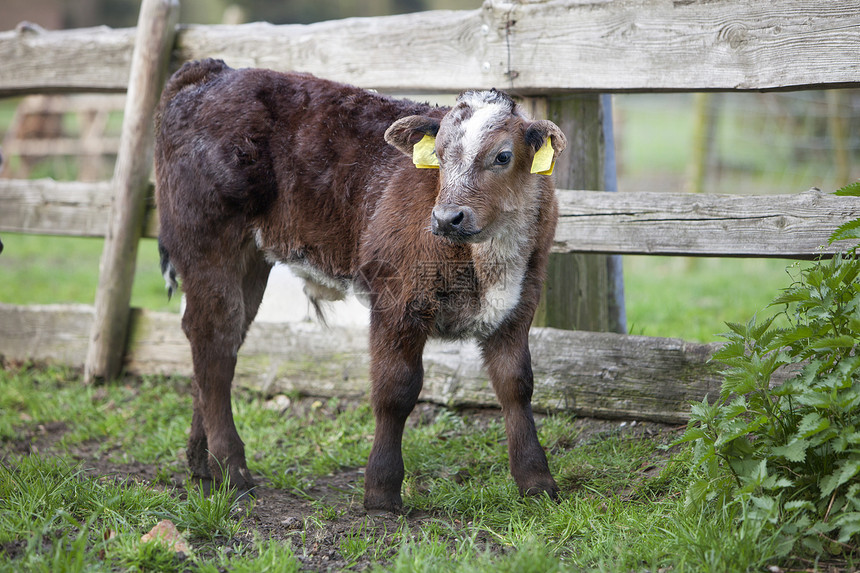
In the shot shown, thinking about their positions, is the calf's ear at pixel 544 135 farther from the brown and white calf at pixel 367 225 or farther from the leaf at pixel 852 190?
the leaf at pixel 852 190

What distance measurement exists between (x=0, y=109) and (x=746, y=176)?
1779 cm

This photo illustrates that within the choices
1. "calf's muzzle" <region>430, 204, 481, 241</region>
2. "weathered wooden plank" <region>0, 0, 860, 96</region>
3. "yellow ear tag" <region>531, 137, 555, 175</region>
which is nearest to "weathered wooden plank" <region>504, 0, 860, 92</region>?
"weathered wooden plank" <region>0, 0, 860, 96</region>

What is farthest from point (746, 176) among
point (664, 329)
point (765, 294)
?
→ point (664, 329)

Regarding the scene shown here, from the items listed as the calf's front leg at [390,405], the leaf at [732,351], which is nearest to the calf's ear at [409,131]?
the calf's front leg at [390,405]

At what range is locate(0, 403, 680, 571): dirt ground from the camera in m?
3.13

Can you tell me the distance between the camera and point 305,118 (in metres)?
4.01

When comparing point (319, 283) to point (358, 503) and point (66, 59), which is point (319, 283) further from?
point (66, 59)

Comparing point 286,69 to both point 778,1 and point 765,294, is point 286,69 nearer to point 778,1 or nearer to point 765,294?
point 778,1

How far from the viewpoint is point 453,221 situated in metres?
3.26

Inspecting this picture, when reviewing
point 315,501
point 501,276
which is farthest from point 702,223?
point 315,501

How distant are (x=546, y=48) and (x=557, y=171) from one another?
2.17ft

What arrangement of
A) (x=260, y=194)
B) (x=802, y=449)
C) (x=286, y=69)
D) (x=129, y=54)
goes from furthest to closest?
(x=129, y=54) < (x=286, y=69) < (x=260, y=194) < (x=802, y=449)

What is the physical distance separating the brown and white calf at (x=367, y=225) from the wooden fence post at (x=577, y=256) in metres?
0.77

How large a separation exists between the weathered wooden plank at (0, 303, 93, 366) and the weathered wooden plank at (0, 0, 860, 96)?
161 cm
